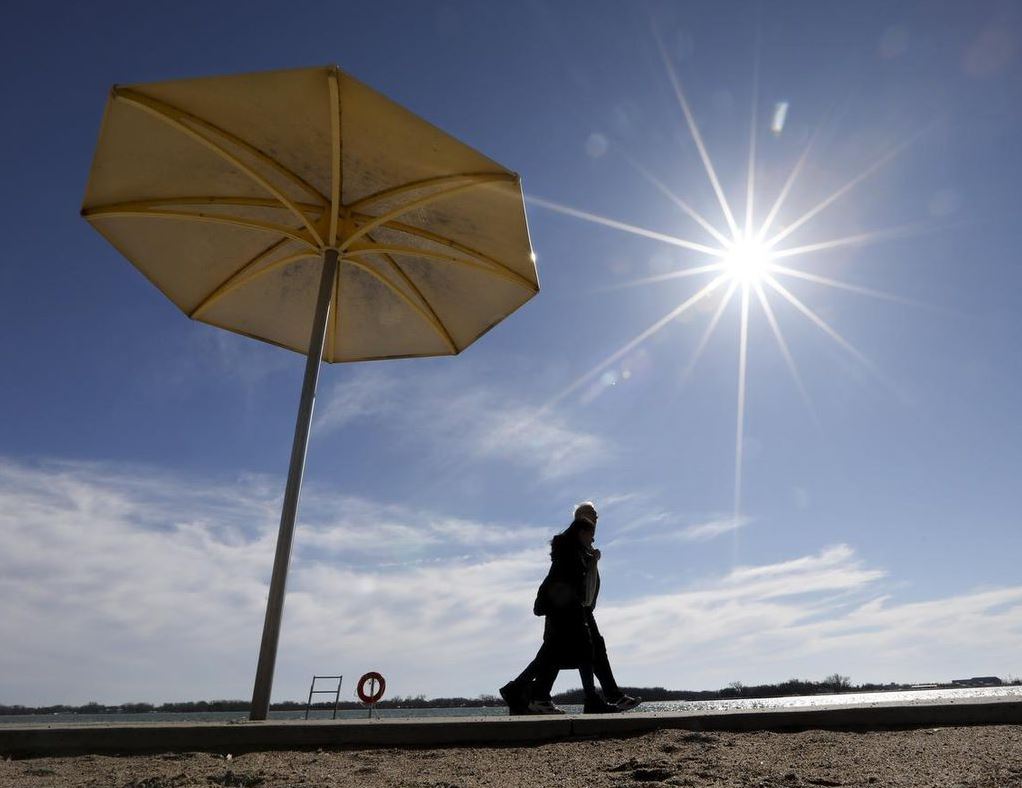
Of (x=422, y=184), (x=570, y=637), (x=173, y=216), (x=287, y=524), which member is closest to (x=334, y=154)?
(x=422, y=184)

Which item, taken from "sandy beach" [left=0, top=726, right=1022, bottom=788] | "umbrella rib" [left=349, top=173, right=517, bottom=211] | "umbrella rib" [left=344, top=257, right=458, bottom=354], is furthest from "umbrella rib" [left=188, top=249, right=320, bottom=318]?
"sandy beach" [left=0, top=726, right=1022, bottom=788]

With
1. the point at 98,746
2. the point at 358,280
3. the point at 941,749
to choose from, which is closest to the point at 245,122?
the point at 358,280

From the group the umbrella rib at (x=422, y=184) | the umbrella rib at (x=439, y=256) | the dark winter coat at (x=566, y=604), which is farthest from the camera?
the umbrella rib at (x=439, y=256)

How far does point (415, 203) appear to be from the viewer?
8.27m

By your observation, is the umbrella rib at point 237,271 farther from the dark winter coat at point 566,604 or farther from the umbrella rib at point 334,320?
the dark winter coat at point 566,604

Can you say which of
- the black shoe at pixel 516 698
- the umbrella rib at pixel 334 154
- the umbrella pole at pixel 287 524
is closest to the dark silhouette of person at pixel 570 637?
the black shoe at pixel 516 698

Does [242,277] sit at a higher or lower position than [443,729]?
higher

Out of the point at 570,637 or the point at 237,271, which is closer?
the point at 570,637

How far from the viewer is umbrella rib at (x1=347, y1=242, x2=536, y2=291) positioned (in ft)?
29.9

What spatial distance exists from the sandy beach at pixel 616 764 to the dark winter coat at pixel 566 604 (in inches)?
95.7

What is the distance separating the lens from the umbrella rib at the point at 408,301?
979 cm

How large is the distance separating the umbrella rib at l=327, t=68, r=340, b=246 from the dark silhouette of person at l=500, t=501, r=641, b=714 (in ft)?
16.5

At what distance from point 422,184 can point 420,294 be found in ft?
8.10

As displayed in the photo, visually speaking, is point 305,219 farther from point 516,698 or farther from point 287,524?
point 516,698
